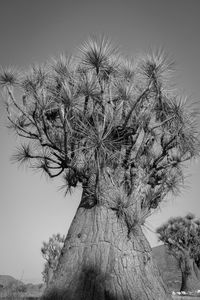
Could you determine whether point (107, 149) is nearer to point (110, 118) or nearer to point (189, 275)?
point (110, 118)

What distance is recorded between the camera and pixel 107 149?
18.1ft

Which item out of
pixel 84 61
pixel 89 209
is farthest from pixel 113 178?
pixel 84 61

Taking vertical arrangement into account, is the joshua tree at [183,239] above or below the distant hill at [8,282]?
above

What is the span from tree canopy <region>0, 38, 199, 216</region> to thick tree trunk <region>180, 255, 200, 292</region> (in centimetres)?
1502

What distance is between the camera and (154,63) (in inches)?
244

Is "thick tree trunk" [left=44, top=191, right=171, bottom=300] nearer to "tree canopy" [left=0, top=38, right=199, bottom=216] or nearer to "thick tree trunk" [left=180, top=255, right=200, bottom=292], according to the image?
"tree canopy" [left=0, top=38, right=199, bottom=216]

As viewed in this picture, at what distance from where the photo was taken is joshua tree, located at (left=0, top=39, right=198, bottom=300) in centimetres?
524

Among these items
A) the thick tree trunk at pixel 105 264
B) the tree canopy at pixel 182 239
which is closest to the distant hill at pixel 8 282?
the tree canopy at pixel 182 239

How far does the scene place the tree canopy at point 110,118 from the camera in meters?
5.89

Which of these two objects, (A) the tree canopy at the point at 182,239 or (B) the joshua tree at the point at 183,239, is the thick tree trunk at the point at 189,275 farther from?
(A) the tree canopy at the point at 182,239

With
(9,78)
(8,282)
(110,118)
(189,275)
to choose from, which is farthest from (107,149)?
(8,282)

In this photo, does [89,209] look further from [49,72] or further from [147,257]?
[49,72]

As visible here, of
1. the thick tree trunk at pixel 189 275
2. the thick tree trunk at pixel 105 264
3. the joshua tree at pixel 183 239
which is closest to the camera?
the thick tree trunk at pixel 105 264

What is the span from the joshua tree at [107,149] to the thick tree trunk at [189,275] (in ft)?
49.2
